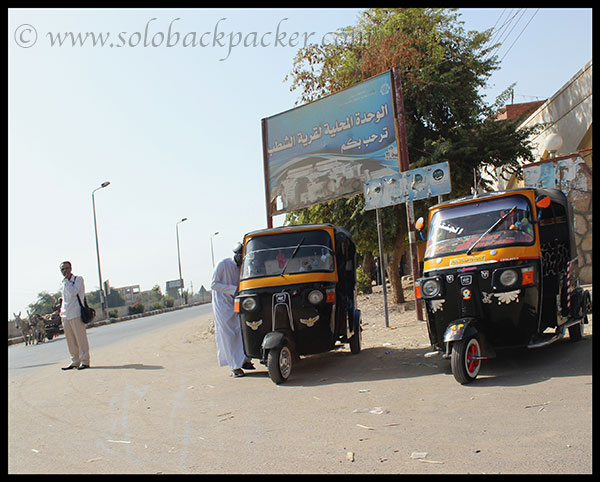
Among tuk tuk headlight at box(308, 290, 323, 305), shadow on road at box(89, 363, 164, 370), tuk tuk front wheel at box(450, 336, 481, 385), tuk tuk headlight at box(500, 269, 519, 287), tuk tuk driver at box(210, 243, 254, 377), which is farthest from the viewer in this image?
shadow on road at box(89, 363, 164, 370)

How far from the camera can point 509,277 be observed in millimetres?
6824

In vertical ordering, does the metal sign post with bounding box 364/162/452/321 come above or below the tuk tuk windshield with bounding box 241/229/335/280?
above

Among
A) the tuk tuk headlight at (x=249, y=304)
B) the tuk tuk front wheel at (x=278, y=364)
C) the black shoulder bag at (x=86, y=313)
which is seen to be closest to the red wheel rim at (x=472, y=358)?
the tuk tuk front wheel at (x=278, y=364)

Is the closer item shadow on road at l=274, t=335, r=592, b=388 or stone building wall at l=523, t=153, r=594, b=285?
shadow on road at l=274, t=335, r=592, b=388

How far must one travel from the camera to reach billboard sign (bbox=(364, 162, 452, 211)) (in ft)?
37.1

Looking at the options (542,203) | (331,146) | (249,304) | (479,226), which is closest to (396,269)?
(331,146)

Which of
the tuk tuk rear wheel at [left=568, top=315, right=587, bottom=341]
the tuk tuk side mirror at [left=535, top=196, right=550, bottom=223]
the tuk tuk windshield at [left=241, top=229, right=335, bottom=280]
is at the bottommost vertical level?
the tuk tuk rear wheel at [left=568, top=315, right=587, bottom=341]

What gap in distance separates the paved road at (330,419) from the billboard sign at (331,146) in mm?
6048

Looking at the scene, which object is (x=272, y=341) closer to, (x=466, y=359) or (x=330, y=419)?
(x=330, y=419)

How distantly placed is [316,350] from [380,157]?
6895 millimetres

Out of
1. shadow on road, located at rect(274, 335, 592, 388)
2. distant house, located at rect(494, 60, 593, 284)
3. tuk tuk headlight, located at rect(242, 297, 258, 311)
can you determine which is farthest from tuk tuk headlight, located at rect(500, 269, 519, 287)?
distant house, located at rect(494, 60, 593, 284)

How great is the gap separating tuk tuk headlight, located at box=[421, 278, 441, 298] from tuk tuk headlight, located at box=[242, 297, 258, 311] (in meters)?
2.34

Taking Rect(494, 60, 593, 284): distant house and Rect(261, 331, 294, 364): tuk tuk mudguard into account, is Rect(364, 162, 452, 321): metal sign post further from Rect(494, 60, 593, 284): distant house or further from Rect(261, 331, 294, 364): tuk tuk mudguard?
Rect(261, 331, 294, 364): tuk tuk mudguard
